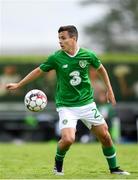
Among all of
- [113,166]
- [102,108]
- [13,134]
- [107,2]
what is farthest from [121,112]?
[107,2]

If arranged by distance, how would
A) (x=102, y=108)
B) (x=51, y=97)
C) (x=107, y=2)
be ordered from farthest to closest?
(x=107, y=2) < (x=51, y=97) < (x=102, y=108)

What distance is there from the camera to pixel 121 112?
27.8 metres

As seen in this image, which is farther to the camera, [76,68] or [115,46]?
[115,46]

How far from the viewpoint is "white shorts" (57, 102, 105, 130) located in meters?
11.1

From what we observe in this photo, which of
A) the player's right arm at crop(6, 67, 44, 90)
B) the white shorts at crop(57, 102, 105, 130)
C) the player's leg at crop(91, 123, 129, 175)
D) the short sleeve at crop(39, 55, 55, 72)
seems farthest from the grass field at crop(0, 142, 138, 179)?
the short sleeve at crop(39, 55, 55, 72)

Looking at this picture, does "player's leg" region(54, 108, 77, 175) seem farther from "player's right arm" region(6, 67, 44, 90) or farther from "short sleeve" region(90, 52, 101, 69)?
"short sleeve" region(90, 52, 101, 69)

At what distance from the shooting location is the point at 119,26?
48.4 m

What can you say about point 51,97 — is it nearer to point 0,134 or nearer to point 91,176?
point 0,134

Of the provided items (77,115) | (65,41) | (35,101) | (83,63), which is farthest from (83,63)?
(35,101)

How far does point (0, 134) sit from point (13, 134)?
0.54 m

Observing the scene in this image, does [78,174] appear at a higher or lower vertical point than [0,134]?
higher

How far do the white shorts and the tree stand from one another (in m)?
33.1

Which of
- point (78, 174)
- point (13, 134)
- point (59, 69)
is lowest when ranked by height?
point (13, 134)

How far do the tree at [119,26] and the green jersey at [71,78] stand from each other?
3293 centimetres
